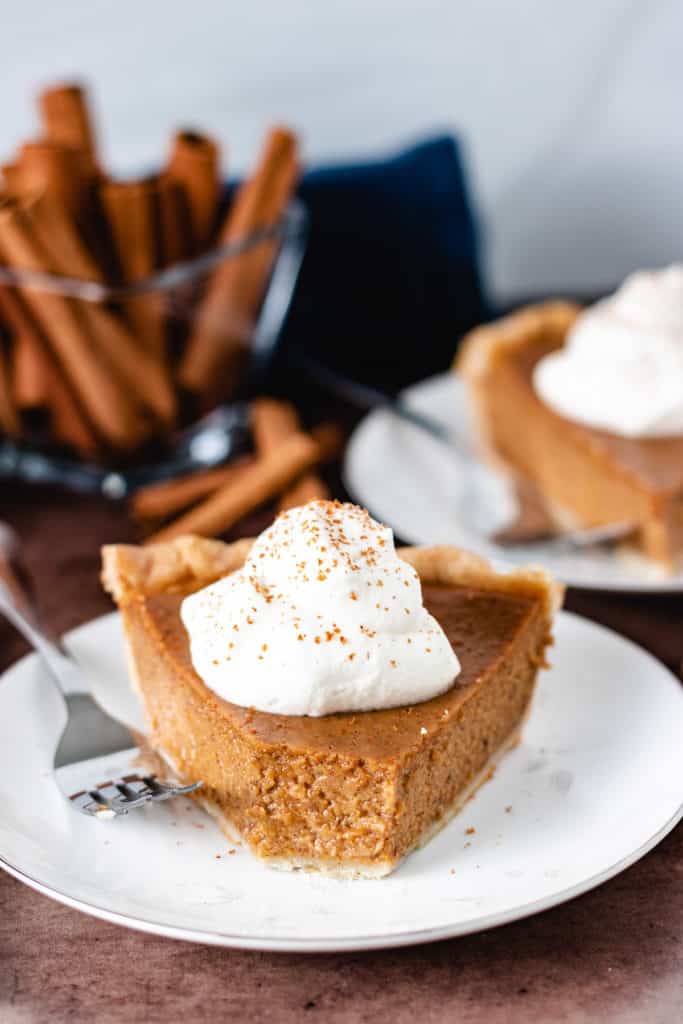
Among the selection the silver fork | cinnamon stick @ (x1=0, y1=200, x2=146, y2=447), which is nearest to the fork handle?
the silver fork

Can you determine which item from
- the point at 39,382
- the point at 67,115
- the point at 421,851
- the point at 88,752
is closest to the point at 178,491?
the point at 39,382

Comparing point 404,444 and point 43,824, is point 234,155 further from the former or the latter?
point 43,824

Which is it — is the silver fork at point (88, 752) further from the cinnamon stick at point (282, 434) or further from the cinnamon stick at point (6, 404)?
the cinnamon stick at point (6, 404)

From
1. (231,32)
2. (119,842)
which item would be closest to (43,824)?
(119,842)

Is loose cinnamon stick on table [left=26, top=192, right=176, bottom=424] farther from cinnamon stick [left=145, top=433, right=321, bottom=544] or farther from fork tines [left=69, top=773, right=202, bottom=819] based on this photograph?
fork tines [left=69, top=773, right=202, bottom=819]

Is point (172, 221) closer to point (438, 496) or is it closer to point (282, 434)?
point (282, 434)
